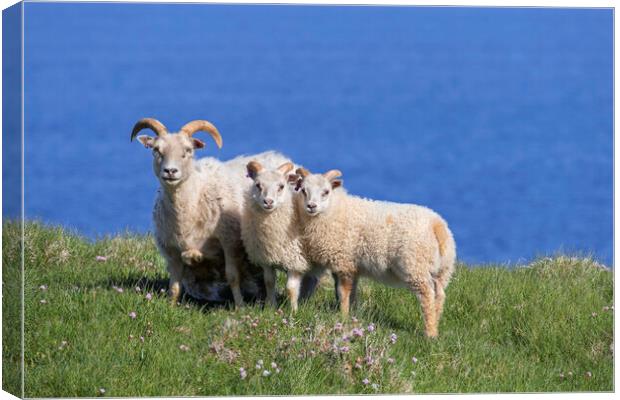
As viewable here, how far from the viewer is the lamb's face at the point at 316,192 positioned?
38.0ft

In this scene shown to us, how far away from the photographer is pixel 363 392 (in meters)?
10.6

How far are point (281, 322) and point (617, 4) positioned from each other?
3730 millimetres

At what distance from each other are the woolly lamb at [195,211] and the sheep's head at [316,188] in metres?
0.75

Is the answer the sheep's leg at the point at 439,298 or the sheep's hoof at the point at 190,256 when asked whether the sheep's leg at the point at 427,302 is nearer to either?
the sheep's leg at the point at 439,298

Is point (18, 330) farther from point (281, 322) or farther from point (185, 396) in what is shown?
point (281, 322)

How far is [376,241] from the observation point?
11484 mm

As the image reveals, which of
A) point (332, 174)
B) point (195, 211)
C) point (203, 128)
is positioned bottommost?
point (195, 211)

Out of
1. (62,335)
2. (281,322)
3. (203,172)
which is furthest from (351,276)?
(62,335)

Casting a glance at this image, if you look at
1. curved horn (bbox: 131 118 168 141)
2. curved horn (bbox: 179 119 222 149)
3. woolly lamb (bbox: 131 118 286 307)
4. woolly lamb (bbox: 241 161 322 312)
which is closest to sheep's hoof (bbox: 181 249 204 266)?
woolly lamb (bbox: 131 118 286 307)

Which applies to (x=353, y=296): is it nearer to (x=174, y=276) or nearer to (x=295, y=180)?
(x=295, y=180)

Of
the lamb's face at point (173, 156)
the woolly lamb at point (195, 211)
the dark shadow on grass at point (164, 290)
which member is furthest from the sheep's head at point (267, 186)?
the dark shadow on grass at point (164, 290)

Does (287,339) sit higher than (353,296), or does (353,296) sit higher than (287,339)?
(353,296)

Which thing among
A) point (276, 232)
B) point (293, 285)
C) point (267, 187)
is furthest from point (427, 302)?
point (267, 187)

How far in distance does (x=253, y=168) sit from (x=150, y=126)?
942 millimetres
